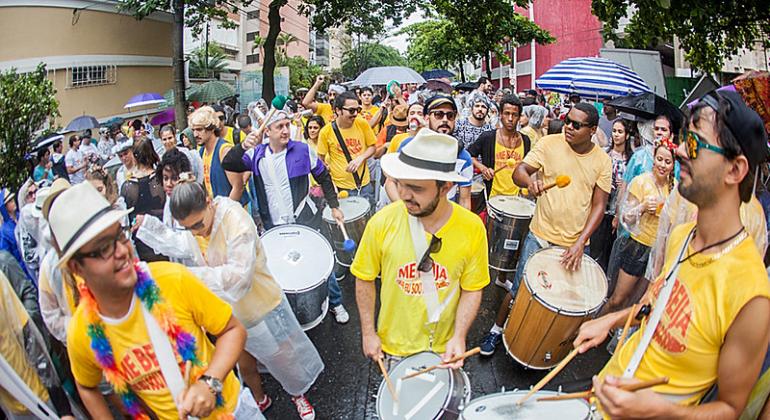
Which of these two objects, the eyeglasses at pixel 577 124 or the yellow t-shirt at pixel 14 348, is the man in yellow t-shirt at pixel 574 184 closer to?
the eyeglasses at pixel 577 124

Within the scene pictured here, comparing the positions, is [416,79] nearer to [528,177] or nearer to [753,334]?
[528,177]

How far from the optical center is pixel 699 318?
175 cm

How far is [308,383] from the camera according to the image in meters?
3.55

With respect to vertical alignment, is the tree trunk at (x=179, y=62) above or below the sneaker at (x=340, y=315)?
above

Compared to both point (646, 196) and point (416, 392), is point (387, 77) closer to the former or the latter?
point (646, 196)

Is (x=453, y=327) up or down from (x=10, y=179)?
down

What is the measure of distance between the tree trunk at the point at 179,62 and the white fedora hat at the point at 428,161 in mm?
15596

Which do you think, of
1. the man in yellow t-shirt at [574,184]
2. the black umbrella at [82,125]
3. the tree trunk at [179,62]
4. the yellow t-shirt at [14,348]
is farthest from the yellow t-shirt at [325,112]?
the tree trunk at [179,62]

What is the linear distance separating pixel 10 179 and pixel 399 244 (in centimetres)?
436

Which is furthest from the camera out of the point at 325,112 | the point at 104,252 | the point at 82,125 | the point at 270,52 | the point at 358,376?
the point at 270,52

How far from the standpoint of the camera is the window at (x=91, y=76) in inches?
704

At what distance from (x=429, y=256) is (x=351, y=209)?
283cm

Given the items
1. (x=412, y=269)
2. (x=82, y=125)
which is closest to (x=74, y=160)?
(x=82, y=125)

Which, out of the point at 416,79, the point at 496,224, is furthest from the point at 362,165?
the point at 416,79
